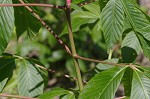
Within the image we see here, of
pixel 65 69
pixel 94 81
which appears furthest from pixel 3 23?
pixel 65 69

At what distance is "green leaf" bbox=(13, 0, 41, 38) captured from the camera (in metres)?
1.29

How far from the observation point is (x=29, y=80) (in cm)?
143

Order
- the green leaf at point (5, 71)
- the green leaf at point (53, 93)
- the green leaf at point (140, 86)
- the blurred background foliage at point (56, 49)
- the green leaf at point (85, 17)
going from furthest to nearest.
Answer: the blurred background foliage at point (56, 49) → the green leaf at point (85, 17) → the green leaf at point (5, 71) → the green leaf at point (53, 93) → the green leaf at point (140, 86)

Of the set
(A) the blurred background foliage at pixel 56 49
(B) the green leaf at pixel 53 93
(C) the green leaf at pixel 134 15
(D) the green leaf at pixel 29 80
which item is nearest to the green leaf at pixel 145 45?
(C) the green leaf at pixel 134 15

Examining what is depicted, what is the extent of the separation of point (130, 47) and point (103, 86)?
0.39 metres

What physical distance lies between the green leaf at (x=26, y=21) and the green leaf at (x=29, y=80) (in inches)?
5.4

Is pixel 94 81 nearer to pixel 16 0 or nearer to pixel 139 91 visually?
pixel 139 91

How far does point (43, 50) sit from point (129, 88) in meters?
2.74

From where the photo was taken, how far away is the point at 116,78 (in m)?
1.11

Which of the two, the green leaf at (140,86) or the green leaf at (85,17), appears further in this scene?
the green leaf at (85,17)

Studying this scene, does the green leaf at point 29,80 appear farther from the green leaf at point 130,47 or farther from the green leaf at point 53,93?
the green leaf at point 130,47

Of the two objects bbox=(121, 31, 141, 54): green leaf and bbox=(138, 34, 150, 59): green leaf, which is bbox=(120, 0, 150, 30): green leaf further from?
bbox=(121, 31, 141, 54): green leaf

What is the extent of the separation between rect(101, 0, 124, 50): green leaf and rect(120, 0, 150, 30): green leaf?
0.02m

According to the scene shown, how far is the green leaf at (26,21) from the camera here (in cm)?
129
